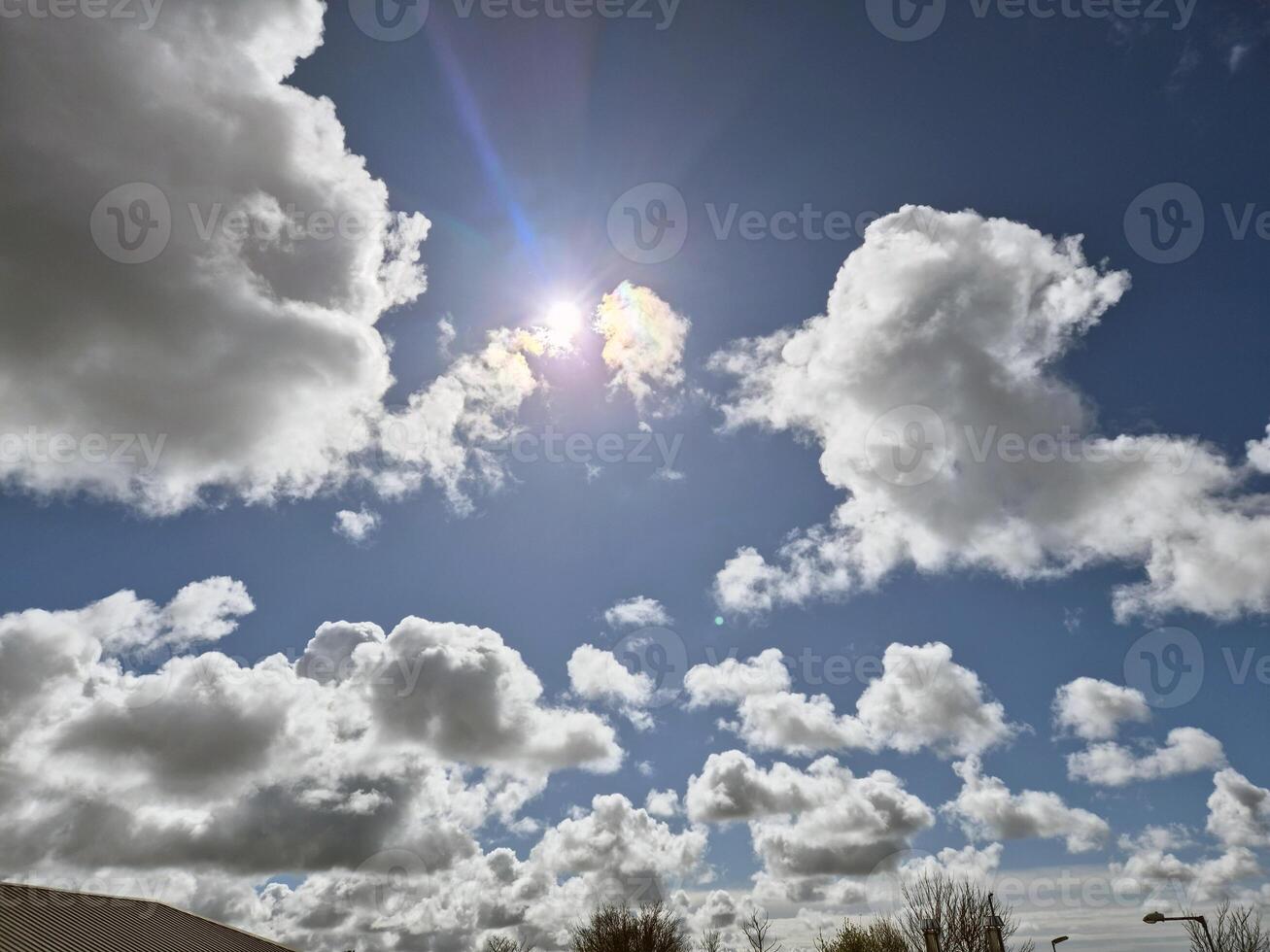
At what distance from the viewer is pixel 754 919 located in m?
55.4

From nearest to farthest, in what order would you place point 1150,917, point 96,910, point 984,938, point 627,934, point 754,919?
point 1150,917 → point 984,938 → point 96,910 → point 627,934 → point 754,919

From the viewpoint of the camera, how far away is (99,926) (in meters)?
36.5

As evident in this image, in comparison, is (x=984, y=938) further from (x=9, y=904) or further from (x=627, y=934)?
(x=9, y=904)

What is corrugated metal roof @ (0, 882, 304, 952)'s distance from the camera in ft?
105

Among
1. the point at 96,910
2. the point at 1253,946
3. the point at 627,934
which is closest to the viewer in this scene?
the point at 1253,946

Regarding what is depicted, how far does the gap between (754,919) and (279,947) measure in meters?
33.6

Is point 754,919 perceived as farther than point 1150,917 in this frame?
Yes

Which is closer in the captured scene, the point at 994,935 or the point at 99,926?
the point at 994,935

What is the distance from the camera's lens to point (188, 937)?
4056 centimetres

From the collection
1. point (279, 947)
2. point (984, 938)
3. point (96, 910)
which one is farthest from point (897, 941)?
point (96, 910)

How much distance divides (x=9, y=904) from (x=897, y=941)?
45.3m

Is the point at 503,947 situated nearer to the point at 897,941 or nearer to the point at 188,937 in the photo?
the point at 188,937

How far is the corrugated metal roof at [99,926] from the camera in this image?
31.9 metres

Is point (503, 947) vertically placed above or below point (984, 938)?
below
